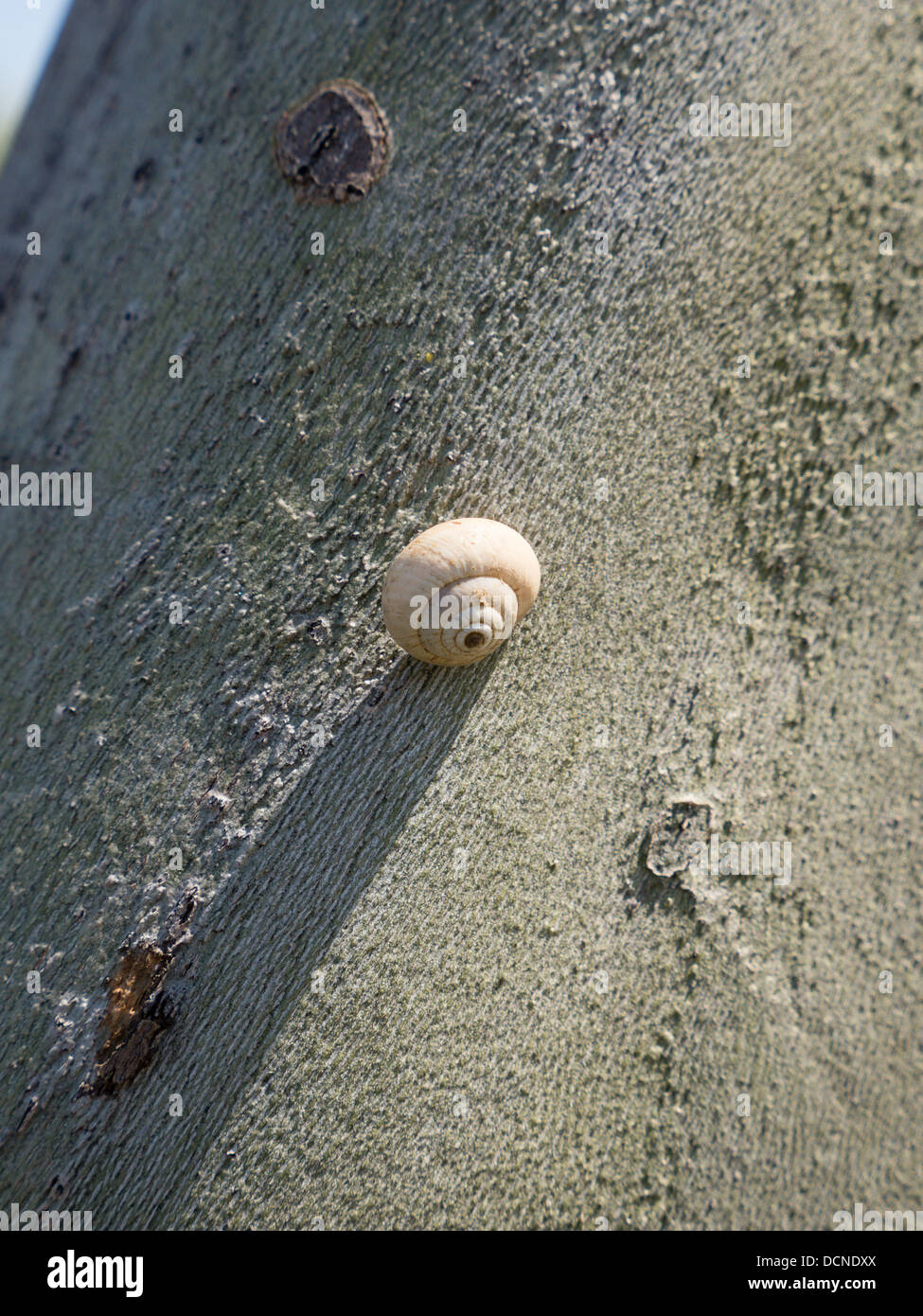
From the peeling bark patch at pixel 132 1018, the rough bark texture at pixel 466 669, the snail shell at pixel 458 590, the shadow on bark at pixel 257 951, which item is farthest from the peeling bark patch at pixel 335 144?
the peeling bark patch at pixel 132 1018

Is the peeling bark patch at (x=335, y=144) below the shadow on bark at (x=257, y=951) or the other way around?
the other way around

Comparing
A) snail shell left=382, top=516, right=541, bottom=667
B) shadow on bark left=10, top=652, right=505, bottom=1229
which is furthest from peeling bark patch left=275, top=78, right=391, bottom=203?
shadow on bark left=10, top=652, right=505, bottom=1229

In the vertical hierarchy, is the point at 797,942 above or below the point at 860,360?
below

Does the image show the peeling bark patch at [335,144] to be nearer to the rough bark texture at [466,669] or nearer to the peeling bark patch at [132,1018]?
the rough bark texture at [466,669]

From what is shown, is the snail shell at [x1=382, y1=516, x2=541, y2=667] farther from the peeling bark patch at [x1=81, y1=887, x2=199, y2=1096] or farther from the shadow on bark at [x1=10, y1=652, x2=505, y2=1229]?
the peeling bark patch at [x1=81, y1=887, x2=199, y2=1096]
